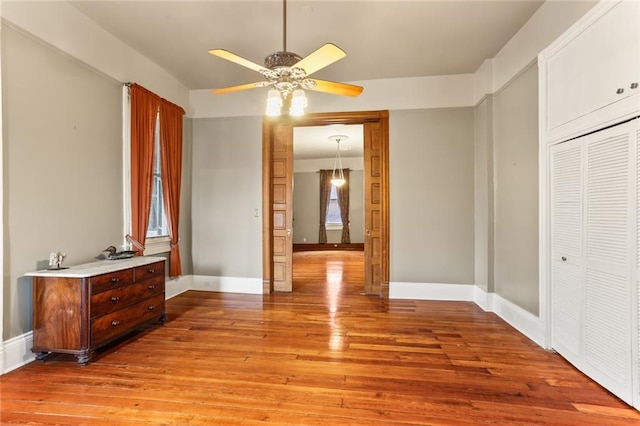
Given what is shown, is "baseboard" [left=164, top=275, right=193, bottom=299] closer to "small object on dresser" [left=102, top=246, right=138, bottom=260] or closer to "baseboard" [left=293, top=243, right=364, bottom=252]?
"small object on dresser" [left=102, top=246, right=138, bottom=260]

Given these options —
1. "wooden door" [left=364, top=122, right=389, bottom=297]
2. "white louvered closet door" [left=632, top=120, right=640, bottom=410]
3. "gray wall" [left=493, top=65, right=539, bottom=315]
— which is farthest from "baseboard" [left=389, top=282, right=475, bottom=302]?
"white louvered closet door" [left=632, top=120, right=640, bottom=410]

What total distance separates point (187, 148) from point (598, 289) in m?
5.11

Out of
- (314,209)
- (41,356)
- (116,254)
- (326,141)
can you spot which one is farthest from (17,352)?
(314,209)

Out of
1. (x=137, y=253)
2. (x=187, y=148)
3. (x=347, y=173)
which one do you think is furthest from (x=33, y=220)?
(x=347, y=173)

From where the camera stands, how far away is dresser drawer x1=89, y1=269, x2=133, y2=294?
259 centimetres

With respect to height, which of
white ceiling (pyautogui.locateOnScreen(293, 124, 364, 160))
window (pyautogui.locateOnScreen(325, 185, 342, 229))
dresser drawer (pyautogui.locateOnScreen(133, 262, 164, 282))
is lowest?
dresser drawer (pyautogui.locateOnScreen(133, 262, 164, 282))

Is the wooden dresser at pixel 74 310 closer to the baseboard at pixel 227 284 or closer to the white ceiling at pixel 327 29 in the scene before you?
the baseboard at pixel 227 284

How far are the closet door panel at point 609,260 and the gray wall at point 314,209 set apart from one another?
8528mm

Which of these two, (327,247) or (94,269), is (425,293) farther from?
(327,247)

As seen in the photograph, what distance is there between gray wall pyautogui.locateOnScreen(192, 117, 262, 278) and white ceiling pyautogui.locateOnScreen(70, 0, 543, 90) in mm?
993

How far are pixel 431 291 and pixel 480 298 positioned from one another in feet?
2.05

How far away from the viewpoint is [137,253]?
12.2ft

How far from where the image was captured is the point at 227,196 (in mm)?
4980

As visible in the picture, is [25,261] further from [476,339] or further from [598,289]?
[598,289]
